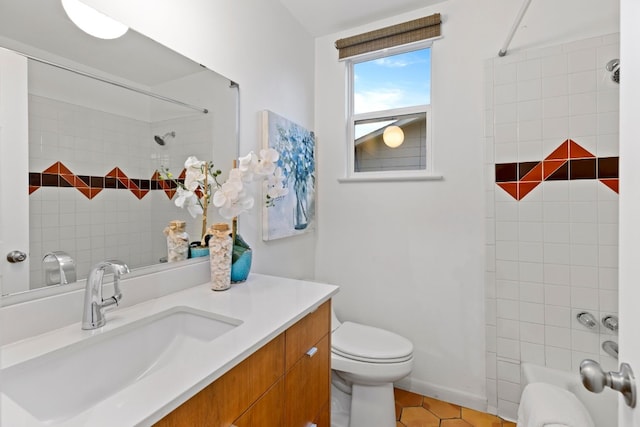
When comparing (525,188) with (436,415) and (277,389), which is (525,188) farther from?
(277,389)

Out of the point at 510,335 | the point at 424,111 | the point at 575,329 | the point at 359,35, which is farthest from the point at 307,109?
the point at 575,329

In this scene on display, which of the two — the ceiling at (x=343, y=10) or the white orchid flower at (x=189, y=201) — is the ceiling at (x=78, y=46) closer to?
the white orchid flower at (x=189, y=201)

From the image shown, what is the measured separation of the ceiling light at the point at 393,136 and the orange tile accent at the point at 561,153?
848mm

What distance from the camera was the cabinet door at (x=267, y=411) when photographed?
0.79 m

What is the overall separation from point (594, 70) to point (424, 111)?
0.85 metres

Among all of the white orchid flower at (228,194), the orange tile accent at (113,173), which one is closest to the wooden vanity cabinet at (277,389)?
the white orchid flower at (228,194)

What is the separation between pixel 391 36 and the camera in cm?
204

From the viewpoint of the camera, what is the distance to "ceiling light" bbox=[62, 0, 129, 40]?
93 centimetres

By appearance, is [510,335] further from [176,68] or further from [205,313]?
[176,68]

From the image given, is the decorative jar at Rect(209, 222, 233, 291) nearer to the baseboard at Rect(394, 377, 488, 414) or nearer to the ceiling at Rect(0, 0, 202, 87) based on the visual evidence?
the ceiling at Rect(0, 0, 202, 87)

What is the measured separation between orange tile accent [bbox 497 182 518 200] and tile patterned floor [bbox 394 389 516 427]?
4.19 ft

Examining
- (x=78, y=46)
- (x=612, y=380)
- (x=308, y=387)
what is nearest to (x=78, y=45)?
(x=78, y=46)

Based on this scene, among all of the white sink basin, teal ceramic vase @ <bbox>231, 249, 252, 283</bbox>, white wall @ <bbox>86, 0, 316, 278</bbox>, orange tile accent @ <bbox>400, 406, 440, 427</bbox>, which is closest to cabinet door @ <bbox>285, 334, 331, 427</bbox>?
the white sink basin

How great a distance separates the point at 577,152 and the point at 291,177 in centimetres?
156
